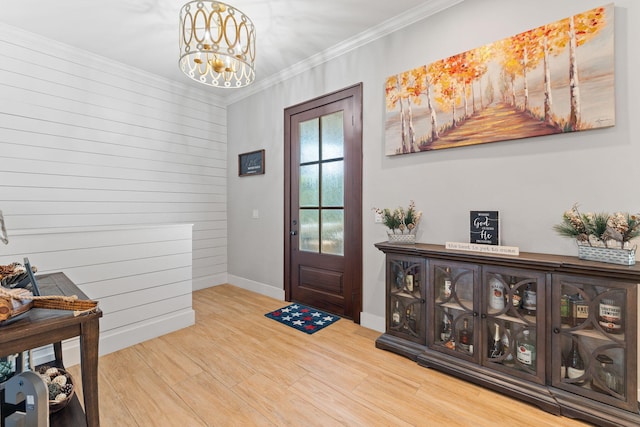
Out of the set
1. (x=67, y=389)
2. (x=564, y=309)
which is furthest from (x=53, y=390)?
(x=564, y=309)

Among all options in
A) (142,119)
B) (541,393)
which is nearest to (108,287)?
(142,119)

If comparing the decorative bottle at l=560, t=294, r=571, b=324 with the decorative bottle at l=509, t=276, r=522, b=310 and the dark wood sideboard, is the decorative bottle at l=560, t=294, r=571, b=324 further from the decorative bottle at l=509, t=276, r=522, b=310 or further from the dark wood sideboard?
the decorative bottle at l=509, t=276, r=522, b=310

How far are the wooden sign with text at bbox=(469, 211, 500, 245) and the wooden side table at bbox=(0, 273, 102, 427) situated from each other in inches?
90.3

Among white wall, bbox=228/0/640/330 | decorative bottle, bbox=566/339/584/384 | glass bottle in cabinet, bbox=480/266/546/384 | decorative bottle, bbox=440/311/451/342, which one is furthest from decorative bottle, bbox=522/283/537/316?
decorative bottle, bbox=440/311/451/342

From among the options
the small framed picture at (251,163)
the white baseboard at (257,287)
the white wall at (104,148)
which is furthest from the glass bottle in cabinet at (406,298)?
the white wall at (104,148)

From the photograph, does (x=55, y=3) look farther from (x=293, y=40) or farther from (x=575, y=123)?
(x=575, y=123)

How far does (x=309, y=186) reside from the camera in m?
3.39

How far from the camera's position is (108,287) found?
7.80ft

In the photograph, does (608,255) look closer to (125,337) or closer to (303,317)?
(303,317)

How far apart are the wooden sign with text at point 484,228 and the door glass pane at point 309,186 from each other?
1.67 metres

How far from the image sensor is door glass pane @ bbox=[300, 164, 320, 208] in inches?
130

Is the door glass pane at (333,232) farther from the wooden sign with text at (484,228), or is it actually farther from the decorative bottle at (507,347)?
the decorative bottle at (507,347)

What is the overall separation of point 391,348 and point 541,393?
965 millimetres

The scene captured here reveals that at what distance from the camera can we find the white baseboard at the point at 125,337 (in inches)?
82.0
